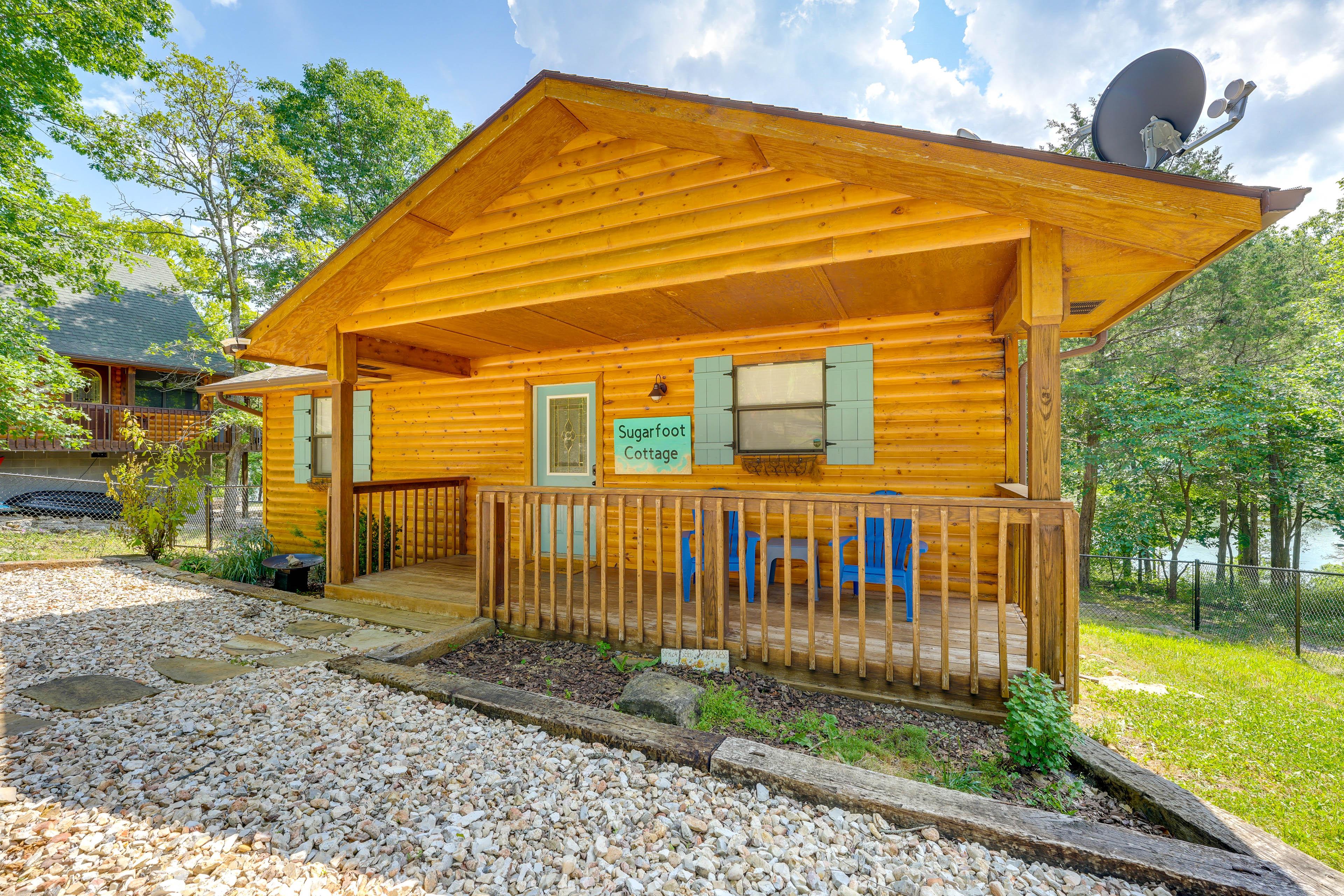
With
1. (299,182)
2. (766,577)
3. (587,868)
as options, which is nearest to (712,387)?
(766,577)

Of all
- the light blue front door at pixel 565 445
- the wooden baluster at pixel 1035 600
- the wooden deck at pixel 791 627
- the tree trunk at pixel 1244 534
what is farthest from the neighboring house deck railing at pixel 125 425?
the tree trunk at pixel 1244 534

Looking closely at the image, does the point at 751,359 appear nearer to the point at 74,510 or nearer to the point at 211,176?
the point at 211,176

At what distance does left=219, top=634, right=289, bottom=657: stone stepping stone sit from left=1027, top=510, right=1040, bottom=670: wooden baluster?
185 inches

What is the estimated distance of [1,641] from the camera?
3.73m

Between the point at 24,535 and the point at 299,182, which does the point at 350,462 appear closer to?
the point at 24,535

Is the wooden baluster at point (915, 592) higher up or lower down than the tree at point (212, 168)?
lower down

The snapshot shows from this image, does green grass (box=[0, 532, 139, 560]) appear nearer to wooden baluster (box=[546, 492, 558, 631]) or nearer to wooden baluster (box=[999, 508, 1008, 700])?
wooden baluster (box=[546, 492, 558, 631])

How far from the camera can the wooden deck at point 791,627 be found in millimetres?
2881

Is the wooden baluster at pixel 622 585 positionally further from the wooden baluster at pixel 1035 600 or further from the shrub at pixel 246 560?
the shrub at pixel 246 560

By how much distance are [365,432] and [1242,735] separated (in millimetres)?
8812

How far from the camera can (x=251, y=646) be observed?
3.77m

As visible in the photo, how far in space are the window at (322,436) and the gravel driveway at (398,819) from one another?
5.23m

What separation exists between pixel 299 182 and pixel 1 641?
13.5 m

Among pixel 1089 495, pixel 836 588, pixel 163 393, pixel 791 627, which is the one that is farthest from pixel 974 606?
pixel 163 393
